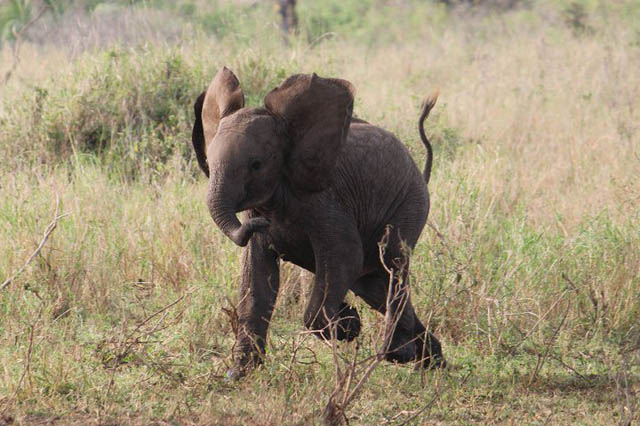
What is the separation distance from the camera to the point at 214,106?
4.44 m

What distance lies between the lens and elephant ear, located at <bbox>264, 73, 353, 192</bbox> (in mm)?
4191

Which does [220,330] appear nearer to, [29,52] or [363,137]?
[363,137]

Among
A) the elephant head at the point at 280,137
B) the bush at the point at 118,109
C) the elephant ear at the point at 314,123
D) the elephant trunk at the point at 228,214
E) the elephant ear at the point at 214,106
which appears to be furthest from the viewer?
the bush at the point at 118,109

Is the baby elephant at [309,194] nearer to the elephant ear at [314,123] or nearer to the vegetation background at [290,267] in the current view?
the elephant ear at [314,123]

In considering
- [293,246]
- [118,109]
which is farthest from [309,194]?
[118,109]

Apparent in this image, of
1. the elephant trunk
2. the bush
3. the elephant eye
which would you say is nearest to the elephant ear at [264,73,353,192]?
the elephant eye

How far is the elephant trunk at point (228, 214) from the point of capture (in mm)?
3740

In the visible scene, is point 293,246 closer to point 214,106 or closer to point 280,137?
point 280,137

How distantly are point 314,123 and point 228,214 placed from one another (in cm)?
65

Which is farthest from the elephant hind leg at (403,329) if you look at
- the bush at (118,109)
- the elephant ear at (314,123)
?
the bush at (118,109)

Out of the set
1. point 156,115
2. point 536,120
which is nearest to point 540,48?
point 536,120

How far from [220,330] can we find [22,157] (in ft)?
11.6

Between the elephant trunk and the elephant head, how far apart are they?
0.03m

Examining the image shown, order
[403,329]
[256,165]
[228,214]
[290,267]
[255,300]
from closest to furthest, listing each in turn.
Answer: [228,214], [256,165], [255,300], [403,329], [290,267]
